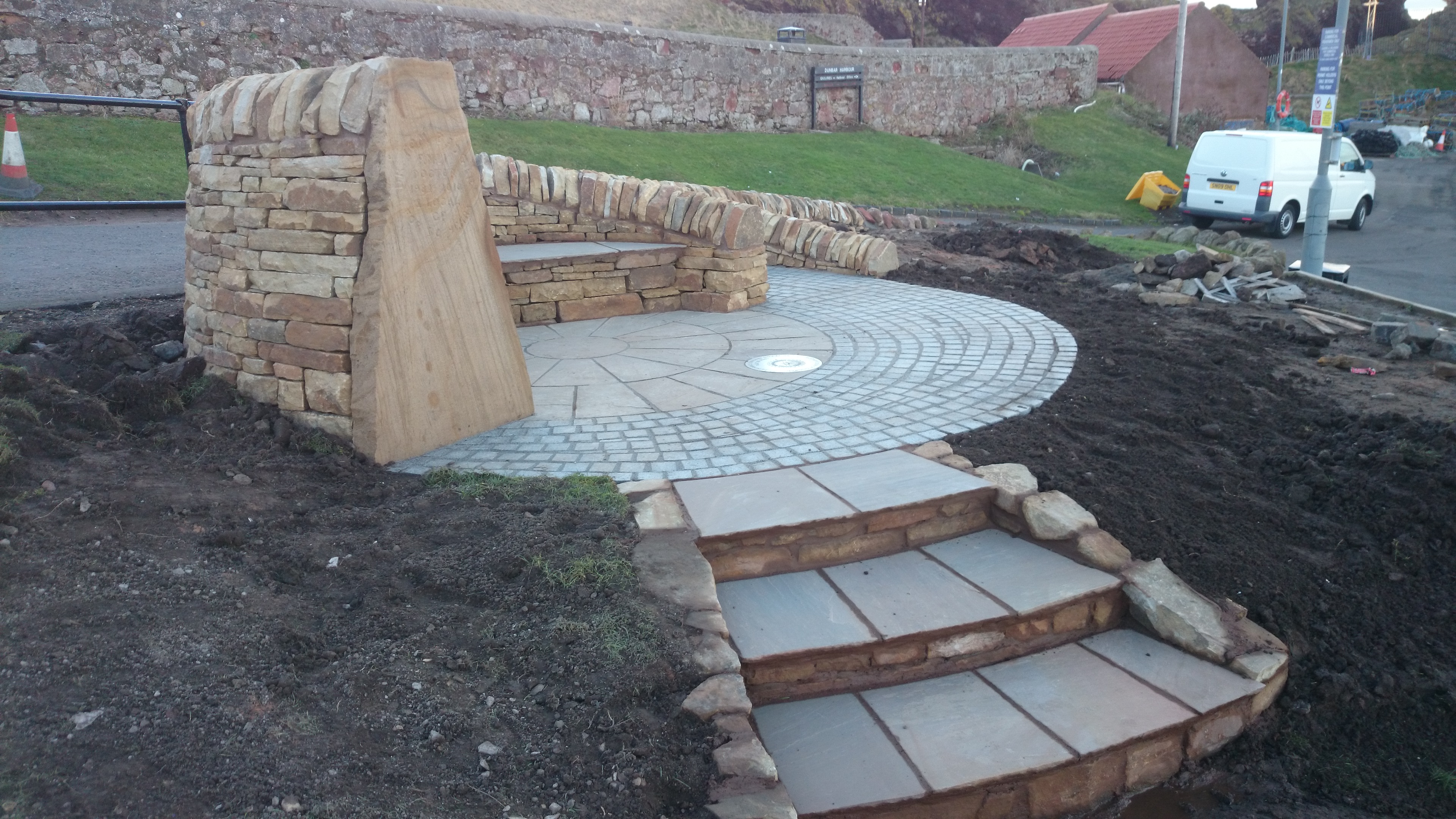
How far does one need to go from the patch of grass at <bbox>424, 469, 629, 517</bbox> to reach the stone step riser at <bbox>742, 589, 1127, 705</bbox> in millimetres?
1009

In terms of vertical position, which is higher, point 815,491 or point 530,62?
point 530,62

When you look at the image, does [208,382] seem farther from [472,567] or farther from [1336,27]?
[1336,27]

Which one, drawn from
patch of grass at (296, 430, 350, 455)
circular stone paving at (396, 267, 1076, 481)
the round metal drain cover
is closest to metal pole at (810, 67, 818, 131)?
circular stone paving at (396, 267, 1076, 481)

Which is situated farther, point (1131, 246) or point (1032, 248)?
point (1131, 246)

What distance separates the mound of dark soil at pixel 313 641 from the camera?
2.40 meters

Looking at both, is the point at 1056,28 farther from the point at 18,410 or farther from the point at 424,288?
the point at 18,410

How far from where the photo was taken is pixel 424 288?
471cm

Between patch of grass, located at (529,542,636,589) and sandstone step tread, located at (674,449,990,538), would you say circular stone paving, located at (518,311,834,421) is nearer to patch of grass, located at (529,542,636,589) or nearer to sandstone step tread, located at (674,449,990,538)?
sandstone step tread, located at (674,449,990,538)

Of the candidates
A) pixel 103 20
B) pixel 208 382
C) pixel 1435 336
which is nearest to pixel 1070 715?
pixel 208 382

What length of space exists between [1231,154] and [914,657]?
1844 cm

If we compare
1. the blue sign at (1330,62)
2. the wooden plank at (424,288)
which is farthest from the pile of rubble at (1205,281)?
the wooden plank at (424,288)

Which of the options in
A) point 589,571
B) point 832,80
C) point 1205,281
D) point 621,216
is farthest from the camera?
point 832,80

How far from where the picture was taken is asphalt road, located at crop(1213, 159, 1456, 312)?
41.8 feet

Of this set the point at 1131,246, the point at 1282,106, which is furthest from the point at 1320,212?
the point at 1282,106
